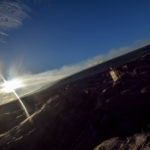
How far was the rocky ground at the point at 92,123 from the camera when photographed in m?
8.38

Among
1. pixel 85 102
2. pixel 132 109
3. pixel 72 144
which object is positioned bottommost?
pixel 72 144

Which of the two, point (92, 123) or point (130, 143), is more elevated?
point (92, 123)

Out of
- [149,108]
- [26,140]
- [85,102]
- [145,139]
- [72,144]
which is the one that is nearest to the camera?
[145,139]

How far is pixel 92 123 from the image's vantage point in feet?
38.0

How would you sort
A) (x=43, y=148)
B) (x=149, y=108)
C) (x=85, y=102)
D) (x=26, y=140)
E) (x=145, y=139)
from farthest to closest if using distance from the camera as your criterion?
(x=85, y=102) → (x=26, y=140) → (x=43, y=148) → (x=149, y=108) → (x=145, y=139)

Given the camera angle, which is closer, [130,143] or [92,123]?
[130,143]

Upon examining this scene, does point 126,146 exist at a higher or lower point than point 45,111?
lower

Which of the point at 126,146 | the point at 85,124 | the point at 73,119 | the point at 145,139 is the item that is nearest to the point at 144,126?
the point at 145,139

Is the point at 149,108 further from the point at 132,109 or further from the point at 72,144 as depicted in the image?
the point at 72,144

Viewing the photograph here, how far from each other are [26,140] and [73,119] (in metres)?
4.93

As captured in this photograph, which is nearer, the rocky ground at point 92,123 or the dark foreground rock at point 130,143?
the dark foreground rock at point 130,143

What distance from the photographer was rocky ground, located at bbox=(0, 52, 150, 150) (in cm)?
838

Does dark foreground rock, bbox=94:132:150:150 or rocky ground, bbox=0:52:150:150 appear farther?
rocky ground, bbox=0:52:150:150

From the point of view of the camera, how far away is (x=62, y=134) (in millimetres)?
12492
